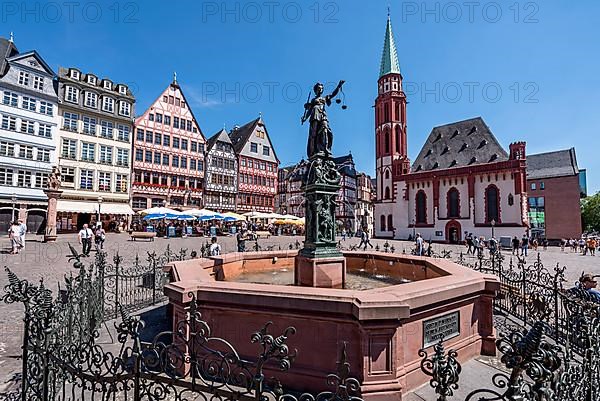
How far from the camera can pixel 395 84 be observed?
182 ft

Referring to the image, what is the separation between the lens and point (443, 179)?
4578 centimetres

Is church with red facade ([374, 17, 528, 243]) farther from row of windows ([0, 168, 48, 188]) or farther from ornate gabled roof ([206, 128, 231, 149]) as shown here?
row of windows ([0, 168, 48, 188])

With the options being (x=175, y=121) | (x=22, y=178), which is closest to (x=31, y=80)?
A: (x=22, y=178)

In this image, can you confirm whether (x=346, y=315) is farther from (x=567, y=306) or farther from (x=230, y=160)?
(x=230, y=160)

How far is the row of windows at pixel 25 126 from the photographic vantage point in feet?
104

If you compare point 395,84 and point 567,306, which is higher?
point 395,84

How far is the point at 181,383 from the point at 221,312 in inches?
78.5

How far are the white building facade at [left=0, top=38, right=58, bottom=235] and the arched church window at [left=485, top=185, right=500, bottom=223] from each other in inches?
2023

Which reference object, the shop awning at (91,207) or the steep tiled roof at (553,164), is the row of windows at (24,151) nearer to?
the shop awning at (91,207)

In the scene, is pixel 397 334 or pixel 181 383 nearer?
pixel 181 383

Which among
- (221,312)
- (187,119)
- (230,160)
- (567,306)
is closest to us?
(221,312)

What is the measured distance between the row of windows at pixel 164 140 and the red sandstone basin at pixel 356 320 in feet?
134

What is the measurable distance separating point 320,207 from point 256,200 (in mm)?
46592

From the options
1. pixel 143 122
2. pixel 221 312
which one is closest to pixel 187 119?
pixel 143 122
